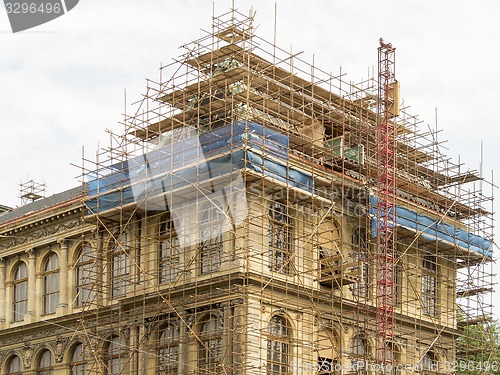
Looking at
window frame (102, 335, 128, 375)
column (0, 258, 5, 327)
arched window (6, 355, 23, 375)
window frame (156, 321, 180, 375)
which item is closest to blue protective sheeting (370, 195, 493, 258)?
window frame (156, 321, 180, 375)

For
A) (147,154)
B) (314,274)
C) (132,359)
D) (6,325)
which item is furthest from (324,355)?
(6,325)

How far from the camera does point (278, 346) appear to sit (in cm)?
4109

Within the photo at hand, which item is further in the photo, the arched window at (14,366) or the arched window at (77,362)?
the arched window at (14,366)

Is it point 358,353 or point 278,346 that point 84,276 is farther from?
point 358,353

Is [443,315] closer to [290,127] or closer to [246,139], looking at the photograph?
[290,127]

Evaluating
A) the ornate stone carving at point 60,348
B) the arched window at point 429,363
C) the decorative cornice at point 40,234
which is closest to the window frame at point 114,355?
the ornate stone carving at point 60,348

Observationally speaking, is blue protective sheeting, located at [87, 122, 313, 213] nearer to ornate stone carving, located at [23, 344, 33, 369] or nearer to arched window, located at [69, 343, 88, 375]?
arched window, located at [69, 343, 88, 375]

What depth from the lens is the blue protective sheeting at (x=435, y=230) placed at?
150ft

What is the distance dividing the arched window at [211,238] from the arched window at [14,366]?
12891 mm

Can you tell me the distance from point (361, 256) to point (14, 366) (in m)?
17.0

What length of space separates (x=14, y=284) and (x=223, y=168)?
52.8ft

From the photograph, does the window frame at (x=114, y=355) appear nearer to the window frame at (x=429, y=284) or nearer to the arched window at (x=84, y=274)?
the arched window at (x=84, y=274)

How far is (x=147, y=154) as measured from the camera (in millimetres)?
44188

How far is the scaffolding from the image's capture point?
134 ft
